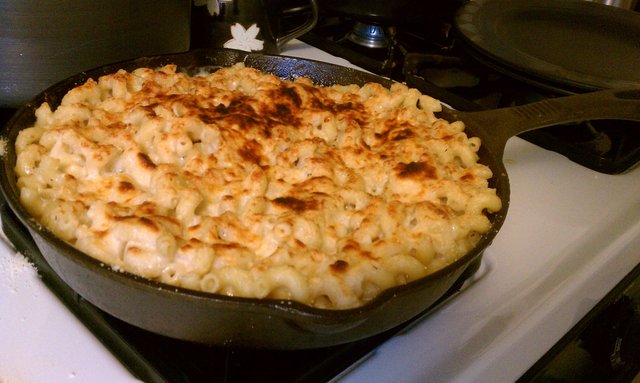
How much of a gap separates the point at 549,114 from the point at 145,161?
537mm

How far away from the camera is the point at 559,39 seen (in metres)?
1.23

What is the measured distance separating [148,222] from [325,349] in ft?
0.69

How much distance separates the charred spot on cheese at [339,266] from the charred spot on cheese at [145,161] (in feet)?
0.78

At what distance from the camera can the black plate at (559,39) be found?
3.28ft

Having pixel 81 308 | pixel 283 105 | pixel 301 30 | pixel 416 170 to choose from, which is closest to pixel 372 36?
pixel 301 30

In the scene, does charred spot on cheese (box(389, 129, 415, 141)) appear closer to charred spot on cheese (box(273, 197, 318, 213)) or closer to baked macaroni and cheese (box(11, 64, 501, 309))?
baked macaroni and cheese (box(11, 64, 501, 309))

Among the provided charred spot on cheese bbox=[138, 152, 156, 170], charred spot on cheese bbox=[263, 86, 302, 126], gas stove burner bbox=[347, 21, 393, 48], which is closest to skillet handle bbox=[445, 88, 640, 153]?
charred spot on cheese bbox=[263, 86, 302, 126]

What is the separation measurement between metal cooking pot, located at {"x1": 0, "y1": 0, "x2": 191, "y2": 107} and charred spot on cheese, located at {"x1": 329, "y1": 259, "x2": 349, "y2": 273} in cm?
49

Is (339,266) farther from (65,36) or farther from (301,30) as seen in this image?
(301,30)

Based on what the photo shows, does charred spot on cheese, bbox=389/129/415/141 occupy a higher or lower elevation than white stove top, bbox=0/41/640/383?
higher

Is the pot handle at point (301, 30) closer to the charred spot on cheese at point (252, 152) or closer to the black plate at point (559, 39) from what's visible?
the black plate at point (559, 39)

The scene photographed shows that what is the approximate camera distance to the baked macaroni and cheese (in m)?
0.54

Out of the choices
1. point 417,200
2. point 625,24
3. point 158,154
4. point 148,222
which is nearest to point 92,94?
point 158,154

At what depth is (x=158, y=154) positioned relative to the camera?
0.69m
